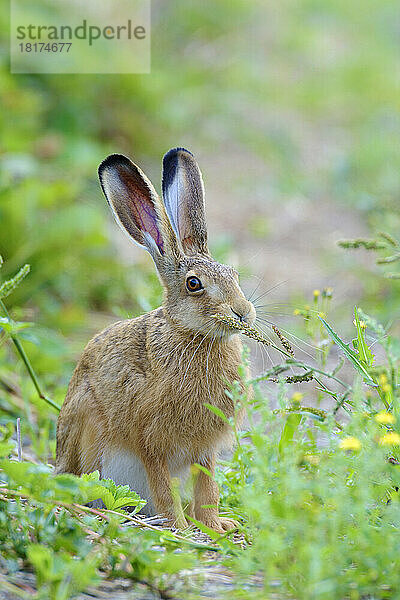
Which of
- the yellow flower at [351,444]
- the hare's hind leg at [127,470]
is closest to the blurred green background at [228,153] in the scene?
the hare's hind leg at [127,470]

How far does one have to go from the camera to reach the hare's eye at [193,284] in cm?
398

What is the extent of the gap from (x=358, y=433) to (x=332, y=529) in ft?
1.35

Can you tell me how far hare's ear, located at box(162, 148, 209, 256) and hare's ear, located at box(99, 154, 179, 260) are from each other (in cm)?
11

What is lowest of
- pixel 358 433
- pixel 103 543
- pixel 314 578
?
pixel 103 543

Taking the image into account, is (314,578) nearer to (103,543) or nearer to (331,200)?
(103,543)

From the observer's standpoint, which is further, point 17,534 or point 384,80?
point 384,80

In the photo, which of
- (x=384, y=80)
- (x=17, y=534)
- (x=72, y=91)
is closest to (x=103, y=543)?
(x=17, y=534)

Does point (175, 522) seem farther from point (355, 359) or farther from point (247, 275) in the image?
point (247, 275)

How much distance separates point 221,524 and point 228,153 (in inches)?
335

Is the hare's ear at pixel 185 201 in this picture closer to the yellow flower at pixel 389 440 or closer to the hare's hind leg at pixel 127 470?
the hare's hind leg at pixel 127 470

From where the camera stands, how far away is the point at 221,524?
398 centimetres

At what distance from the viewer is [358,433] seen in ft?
8.86

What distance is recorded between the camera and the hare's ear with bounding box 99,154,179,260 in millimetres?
4145

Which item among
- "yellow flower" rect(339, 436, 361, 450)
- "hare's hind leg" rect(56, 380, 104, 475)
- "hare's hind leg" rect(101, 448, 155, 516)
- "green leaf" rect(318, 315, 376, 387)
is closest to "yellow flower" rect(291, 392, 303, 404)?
"green leaf" rect(318, 315, 376, 387)
